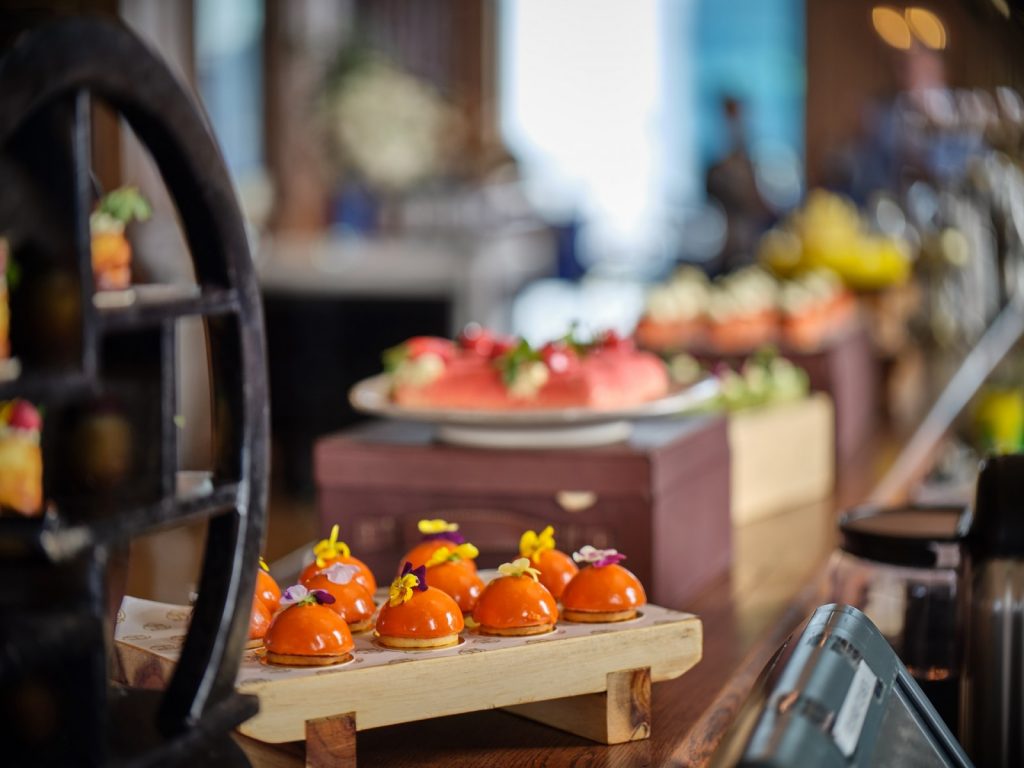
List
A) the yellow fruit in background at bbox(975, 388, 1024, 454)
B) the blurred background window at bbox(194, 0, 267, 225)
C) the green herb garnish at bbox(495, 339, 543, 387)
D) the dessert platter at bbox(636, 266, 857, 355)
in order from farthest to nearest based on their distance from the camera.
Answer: the blurred background window at bbox(194, 0, 267, 225), the yellow fruit in background at bbox(975, 388, 1024, 454), the dessert platter at bbox(636, 266, 857, 355), the green herb garnish at bbox(495, 339, 543, 387)

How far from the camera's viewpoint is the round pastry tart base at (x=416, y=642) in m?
1.07

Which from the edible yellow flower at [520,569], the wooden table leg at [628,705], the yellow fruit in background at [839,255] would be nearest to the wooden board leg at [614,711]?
the wooden table leg at [628,705]

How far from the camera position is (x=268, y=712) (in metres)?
0.98

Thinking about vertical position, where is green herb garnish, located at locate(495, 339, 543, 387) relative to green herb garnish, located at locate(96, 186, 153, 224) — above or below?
below

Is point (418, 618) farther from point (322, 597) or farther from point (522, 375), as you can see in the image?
point (522, 375)

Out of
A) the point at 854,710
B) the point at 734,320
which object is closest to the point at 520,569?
the point at 854,710

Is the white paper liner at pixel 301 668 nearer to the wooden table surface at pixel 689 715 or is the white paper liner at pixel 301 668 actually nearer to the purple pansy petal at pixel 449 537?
the wooden table surface at pixel 689 715

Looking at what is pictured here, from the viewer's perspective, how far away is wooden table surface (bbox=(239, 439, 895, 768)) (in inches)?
Result: 44.2

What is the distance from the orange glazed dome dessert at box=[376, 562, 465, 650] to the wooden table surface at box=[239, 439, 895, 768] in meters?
0.04

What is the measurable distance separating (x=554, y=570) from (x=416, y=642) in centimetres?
19

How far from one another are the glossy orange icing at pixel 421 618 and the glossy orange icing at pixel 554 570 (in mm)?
138

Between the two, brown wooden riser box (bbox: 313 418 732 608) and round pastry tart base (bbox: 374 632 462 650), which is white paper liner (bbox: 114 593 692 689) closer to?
round pastry tart base (bbox: 374 632 462 650)

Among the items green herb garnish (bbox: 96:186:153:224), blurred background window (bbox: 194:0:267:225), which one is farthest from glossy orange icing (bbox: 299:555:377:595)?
blurred background window (bbox: 194:0:267:225)

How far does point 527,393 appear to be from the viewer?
5.45 ft
